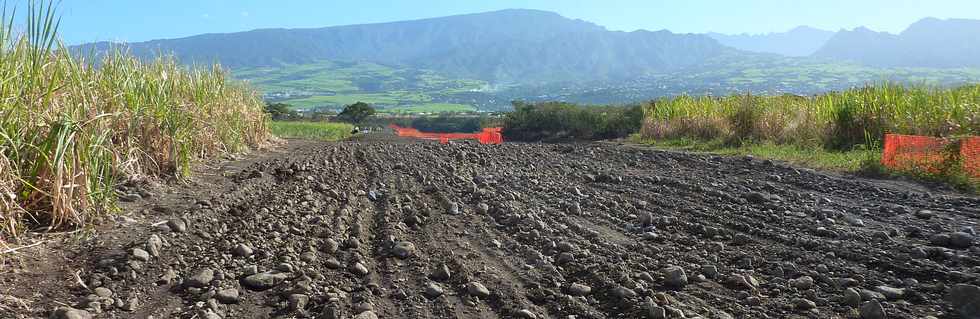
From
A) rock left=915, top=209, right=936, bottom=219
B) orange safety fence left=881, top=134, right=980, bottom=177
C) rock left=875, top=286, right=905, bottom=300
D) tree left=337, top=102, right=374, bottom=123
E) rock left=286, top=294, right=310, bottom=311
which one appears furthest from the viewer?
tree left=337, top=102, right=374, bottom=123

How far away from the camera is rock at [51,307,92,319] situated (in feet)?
6.23

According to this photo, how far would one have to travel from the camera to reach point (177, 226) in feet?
10.2

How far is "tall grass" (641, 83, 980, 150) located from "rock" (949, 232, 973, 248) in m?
4.29

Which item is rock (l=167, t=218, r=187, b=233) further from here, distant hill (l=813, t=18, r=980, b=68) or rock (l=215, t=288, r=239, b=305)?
distant hill (l=813, t=18, r=980, b=68)

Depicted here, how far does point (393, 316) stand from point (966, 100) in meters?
8.79

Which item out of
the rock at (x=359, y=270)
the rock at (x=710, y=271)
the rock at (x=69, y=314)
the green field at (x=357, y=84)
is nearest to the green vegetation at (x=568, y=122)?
the rock at (x=710, y=271)

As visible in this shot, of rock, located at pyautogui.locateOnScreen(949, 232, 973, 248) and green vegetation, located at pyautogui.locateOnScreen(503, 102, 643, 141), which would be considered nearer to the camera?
rock, located at pyautogui.locateOnScreen(949, 232, 973, 248)

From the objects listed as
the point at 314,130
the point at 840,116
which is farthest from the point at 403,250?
the point at 314,130

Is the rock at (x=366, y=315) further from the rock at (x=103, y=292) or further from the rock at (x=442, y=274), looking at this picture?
the rock at (x=103, y=292)

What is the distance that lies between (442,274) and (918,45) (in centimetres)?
19266

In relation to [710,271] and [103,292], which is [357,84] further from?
[710,271]

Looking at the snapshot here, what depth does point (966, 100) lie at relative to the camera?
7.60 meters

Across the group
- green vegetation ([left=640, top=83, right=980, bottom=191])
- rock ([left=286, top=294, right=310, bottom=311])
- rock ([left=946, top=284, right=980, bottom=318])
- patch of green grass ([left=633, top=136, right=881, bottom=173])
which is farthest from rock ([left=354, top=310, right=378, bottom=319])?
patch of green grass ([left=633, top=136, right=881, bottom=173])

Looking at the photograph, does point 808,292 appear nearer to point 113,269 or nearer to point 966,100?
point 113,269
